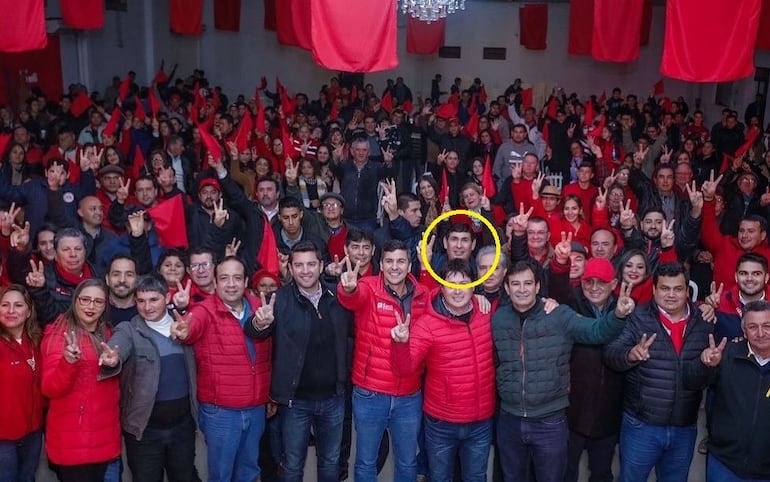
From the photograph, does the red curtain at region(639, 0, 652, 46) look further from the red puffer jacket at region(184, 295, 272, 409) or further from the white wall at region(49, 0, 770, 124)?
the red puffer jacket at region(184, 295, 272, 409)

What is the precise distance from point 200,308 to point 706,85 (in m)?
14.0

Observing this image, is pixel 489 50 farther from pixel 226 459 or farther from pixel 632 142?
pixel 226 459

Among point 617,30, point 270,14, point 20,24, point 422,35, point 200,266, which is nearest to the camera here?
point 200,266

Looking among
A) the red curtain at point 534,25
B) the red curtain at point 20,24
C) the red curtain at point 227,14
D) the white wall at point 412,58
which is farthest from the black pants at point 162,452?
the red curtain at point 534,25

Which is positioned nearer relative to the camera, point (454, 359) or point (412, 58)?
point (454, 359)

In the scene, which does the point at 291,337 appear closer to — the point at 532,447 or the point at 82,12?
the point at 532,447

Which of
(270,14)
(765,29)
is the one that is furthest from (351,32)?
(270,14)

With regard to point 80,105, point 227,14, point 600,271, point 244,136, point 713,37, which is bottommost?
point 600,271

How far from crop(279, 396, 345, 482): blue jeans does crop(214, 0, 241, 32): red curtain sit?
1357cm

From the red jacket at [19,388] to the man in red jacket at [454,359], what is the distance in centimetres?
165

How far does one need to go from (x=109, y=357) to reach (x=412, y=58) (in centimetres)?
1494

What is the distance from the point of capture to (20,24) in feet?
19.0

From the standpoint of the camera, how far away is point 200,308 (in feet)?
12.1

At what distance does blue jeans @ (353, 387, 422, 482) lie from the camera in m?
3.77
